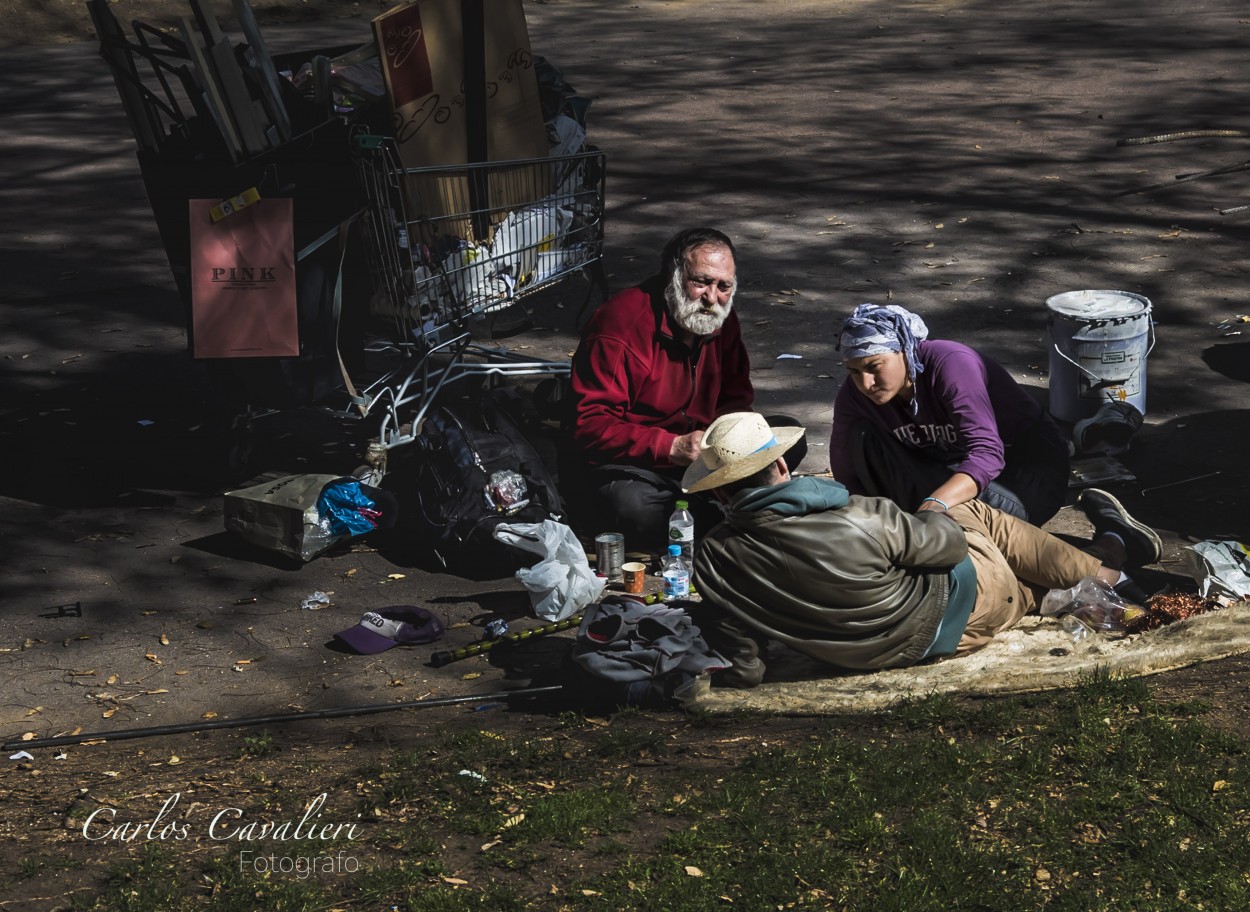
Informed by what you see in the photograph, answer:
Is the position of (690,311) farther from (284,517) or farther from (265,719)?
(265,719)

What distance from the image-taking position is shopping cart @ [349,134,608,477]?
647 centimetres

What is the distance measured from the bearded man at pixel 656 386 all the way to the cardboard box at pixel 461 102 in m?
0.92

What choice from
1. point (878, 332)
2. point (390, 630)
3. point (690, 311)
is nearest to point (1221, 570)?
point (878, 332)

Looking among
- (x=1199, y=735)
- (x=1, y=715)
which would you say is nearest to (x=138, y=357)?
(x=1, y=715)

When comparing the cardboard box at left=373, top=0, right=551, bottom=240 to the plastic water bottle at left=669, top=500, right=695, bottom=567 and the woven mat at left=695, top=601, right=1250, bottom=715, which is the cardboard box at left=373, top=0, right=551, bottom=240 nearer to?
the plastic water bottle at left=669, top=500, right=695, bottom=567

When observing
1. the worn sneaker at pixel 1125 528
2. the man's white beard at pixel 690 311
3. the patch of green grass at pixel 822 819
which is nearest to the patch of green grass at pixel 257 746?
the patch of green grass at pixel 822 819

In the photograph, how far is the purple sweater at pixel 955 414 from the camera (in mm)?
5477

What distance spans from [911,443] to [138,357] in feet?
17.8

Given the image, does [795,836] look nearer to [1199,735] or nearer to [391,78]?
[1199,735]

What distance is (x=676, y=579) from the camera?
6.00 meters

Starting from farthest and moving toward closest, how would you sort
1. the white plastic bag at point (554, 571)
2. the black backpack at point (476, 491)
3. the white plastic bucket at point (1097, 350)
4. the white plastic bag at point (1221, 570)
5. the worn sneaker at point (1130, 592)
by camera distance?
the white plastic bucket at point (1097, 350) → the black backpack at point (476, 491) → the white plastic bag at point (554, 571) → the worn sneaker at point (1130, 592) → the white plastic bag at point (1221, 570)

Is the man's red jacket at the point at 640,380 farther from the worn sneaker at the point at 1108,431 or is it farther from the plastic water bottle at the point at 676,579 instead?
the worn sneaker at the point at 1108,431

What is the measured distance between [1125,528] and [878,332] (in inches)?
56.6

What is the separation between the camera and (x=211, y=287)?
6574 mm
